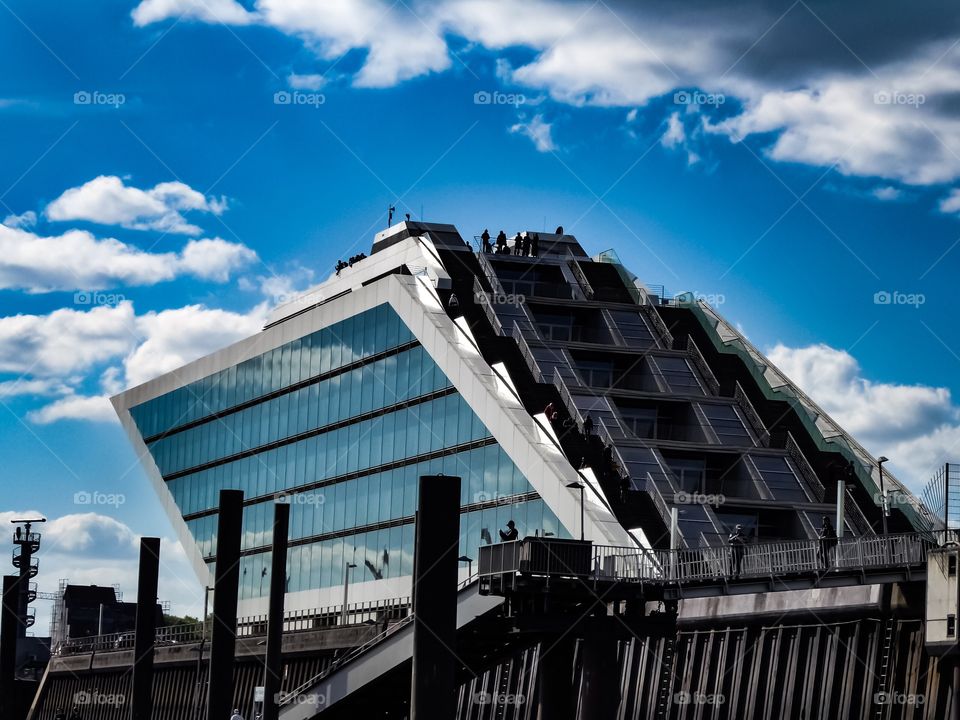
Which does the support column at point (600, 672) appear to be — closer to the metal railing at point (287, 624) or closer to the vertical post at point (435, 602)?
the vertical post at point (435, 602)

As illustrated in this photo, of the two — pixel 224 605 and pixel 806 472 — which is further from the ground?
pixel 806 472

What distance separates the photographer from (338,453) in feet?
216

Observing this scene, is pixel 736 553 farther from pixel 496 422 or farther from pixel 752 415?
pixel 752 415

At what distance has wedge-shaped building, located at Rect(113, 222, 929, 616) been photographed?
50781 mm

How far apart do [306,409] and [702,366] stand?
62.2ft

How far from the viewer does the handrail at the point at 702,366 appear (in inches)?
2332

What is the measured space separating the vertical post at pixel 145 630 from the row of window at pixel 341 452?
1349cm

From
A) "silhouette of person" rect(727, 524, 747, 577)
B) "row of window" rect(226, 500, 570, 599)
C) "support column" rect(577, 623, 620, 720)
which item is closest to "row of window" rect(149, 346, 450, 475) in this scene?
"row of window" rect(226, 500, 570, 599)

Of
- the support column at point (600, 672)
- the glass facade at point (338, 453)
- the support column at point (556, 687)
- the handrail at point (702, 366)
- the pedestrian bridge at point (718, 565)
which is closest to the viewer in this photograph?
the pedestrian bridge at point (718, 565)

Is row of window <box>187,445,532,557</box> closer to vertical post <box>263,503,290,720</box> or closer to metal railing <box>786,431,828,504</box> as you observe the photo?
vertical post <box>263,503,290,720</box>

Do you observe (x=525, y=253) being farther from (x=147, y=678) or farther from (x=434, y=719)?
A: (x=434, y=719)

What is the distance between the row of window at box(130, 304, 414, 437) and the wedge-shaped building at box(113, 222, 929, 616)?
14 centimetres

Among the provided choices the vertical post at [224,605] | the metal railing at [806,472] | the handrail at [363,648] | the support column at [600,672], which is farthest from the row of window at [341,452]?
the support column at [600,672]

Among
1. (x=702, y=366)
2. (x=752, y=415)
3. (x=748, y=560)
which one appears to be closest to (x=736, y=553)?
(x=748, y=560)
